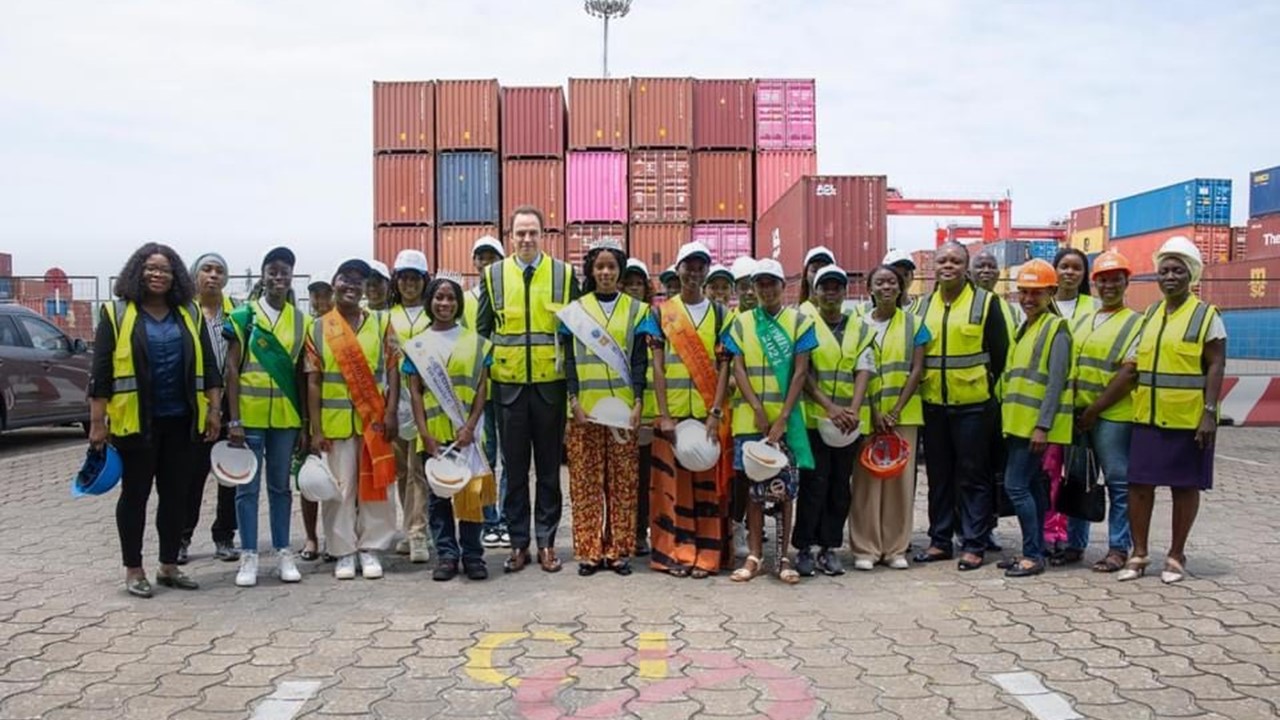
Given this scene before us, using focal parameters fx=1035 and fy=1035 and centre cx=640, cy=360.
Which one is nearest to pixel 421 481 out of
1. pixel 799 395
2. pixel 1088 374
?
pixel 799 395

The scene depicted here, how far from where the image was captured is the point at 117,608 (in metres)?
5.07

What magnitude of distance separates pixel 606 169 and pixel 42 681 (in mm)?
16911

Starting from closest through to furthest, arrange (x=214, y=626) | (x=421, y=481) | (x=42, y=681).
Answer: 1. (x=42, y=681)
2. (x=214, y=626)
3. (x=421, y=481)

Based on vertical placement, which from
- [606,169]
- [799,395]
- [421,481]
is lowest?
[421,481]

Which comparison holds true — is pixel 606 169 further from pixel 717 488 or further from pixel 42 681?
pixel 42 681

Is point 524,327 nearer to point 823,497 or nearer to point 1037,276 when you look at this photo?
point 823,497

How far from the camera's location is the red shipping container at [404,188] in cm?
2019

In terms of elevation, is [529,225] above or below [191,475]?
above

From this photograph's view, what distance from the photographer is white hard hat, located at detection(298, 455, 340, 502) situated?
18.1 ft

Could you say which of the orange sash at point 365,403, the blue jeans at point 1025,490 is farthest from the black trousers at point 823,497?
the orange sash at point 365,403

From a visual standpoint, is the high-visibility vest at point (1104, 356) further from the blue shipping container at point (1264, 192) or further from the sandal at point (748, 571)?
the blue shipping container at point (1264, 192)

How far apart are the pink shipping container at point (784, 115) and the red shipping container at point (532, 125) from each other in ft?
13.1

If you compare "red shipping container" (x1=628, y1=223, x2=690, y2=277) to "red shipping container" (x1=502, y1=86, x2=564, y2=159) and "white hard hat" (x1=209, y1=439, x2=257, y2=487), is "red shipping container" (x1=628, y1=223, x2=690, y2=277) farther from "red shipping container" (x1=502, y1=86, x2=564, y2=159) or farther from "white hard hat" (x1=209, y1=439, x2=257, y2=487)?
"white hard hat" (x1=209, y1=439, x2=257, y2=487)

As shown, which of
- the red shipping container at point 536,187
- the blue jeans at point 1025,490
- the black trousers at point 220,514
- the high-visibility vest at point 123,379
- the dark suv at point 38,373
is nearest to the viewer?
the high-visibility vest at point 123,379
